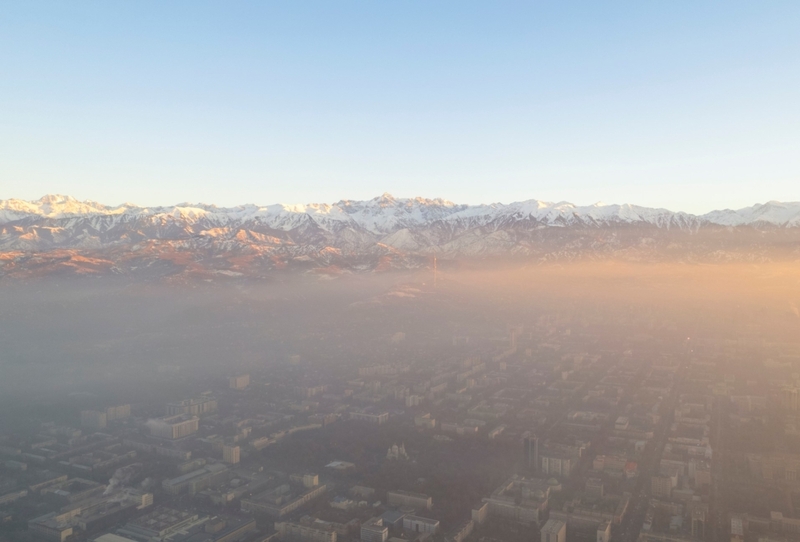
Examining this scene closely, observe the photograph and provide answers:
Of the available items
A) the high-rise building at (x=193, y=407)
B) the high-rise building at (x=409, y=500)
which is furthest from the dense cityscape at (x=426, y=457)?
the high-rise building at (x=193, y=407)

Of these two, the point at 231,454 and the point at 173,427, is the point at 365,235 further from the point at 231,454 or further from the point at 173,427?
the point at 231,454

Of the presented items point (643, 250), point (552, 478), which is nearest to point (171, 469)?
point (552, 478)

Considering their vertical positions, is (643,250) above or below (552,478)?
above

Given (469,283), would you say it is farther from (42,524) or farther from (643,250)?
(42,524)

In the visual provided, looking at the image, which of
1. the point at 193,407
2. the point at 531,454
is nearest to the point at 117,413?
the point at 193,407

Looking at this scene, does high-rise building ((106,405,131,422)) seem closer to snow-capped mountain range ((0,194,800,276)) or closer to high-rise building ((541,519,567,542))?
high-rise building ((541,519,567,542))

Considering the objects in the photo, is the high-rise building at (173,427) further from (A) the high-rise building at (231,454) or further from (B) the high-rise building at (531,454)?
(B) the high-rise building at (531,454)
